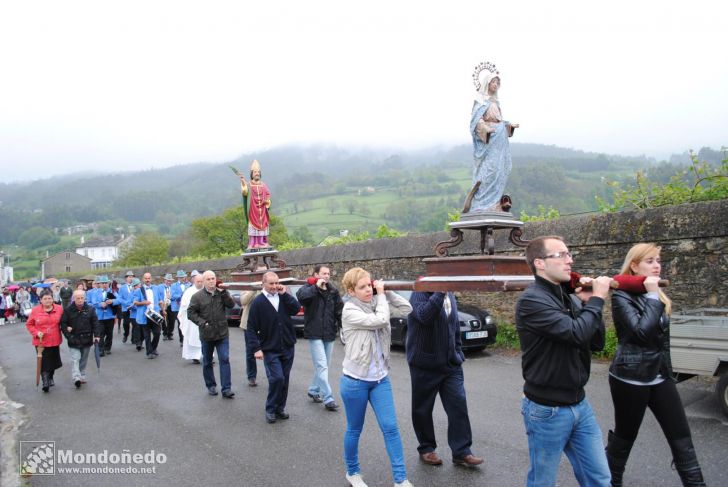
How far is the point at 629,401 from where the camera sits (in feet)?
12.6

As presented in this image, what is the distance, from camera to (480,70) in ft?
16.1

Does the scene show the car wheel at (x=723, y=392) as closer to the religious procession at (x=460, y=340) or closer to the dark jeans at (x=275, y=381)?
the religious procession at (x=460, y=340)

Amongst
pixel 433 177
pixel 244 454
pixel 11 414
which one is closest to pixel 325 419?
pixel 244 454

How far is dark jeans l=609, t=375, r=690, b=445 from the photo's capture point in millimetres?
3770

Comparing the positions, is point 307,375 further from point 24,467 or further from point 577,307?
point 577,307

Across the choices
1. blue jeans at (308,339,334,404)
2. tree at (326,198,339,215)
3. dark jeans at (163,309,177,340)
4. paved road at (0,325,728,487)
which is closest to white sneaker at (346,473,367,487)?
paved road at (0,325,728,487)

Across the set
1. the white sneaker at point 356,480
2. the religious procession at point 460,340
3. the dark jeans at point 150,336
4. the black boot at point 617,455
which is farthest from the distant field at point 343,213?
the black boot at point 617,455

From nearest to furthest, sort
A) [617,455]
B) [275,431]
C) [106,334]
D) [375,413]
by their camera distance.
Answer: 1. [617,455]
2. [375,413]
3. [275,431]
4. [106,334]

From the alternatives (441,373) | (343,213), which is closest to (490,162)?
(441,373)

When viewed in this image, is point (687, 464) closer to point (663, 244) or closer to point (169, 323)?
point (663, 244)

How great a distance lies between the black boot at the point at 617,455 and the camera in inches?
158

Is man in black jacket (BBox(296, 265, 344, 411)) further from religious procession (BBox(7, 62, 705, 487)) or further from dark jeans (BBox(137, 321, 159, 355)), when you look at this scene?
dark jeans (BBox(137, 321, 159, 355))

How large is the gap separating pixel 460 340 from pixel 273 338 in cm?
278

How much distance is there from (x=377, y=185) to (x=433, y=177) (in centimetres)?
1494
